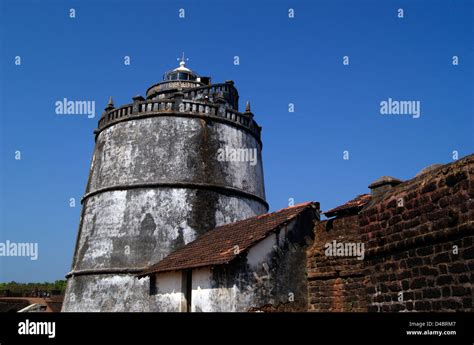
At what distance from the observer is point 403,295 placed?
264 inches

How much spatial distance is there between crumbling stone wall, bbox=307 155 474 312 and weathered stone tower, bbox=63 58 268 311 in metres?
8.12

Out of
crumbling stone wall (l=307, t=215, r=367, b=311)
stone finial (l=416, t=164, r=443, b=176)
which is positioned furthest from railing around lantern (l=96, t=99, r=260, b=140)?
stone finial (l=416, t=164, r=443, b=176)

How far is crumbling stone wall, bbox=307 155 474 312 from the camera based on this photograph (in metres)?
5.60

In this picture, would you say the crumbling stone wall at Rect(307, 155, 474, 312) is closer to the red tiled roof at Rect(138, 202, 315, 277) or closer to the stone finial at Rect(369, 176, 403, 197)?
the stone finial at Rect(369, 176, 403, 197)

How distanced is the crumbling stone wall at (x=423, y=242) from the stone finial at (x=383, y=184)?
0.13 m

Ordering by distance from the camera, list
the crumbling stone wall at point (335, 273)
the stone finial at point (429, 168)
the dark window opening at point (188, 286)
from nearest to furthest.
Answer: the stone finial at point (429, 168) < the crumbling stone wall at point (335, 273) < the dark window opening at point (188, 286)

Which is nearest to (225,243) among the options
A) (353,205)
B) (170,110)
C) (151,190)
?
(353,205)

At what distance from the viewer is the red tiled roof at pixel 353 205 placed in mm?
10289

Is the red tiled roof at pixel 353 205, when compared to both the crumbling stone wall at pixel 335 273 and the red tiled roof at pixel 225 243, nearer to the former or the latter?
the crumbling stone wall at pixel 335 273

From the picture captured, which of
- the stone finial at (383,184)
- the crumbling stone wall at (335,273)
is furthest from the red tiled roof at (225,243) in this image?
the stone finial at (383,184)

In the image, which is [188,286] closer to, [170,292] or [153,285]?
[170,292]

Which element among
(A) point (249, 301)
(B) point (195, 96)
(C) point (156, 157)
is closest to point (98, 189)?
(C) point (156, 157)

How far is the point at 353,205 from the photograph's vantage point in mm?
10391
